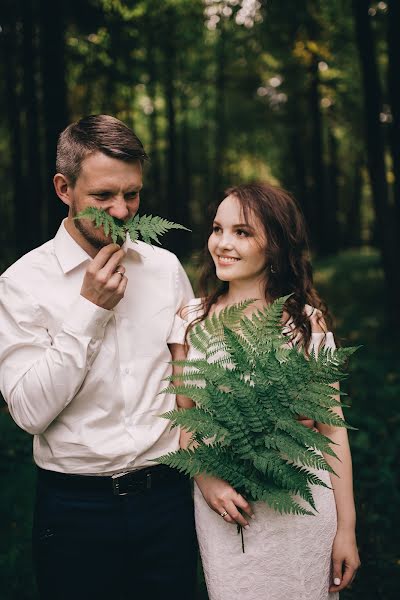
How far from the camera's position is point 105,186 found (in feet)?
8.50

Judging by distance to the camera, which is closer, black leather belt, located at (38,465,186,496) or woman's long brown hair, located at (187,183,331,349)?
black leather belt, located at (38,465,186,496)

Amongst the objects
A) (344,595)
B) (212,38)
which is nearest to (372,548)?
(344,595)

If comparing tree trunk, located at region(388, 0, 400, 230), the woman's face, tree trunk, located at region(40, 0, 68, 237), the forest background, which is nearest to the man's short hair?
the woman's face

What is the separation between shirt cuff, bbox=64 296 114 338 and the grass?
169 cm

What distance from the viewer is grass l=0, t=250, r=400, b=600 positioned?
421 centimetres

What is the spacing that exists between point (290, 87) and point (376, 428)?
14001 millimetres

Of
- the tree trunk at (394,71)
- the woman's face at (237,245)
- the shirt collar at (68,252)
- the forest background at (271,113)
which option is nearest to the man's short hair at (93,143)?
the shirt collar at (68,252)

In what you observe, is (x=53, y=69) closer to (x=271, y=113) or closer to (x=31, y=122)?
(x=31, y=122)

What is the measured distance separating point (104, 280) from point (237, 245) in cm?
81

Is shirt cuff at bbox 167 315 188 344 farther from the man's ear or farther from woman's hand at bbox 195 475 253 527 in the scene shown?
the man's ear

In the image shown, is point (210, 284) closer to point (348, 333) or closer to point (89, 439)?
point (89, 439)

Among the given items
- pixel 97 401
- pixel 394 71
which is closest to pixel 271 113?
pixel 394 71

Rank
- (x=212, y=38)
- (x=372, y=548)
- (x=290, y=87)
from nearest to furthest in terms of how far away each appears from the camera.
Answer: (x=372, y=548)
(x=290, y=87)
(x=212, y=38)

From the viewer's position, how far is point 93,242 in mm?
2746
